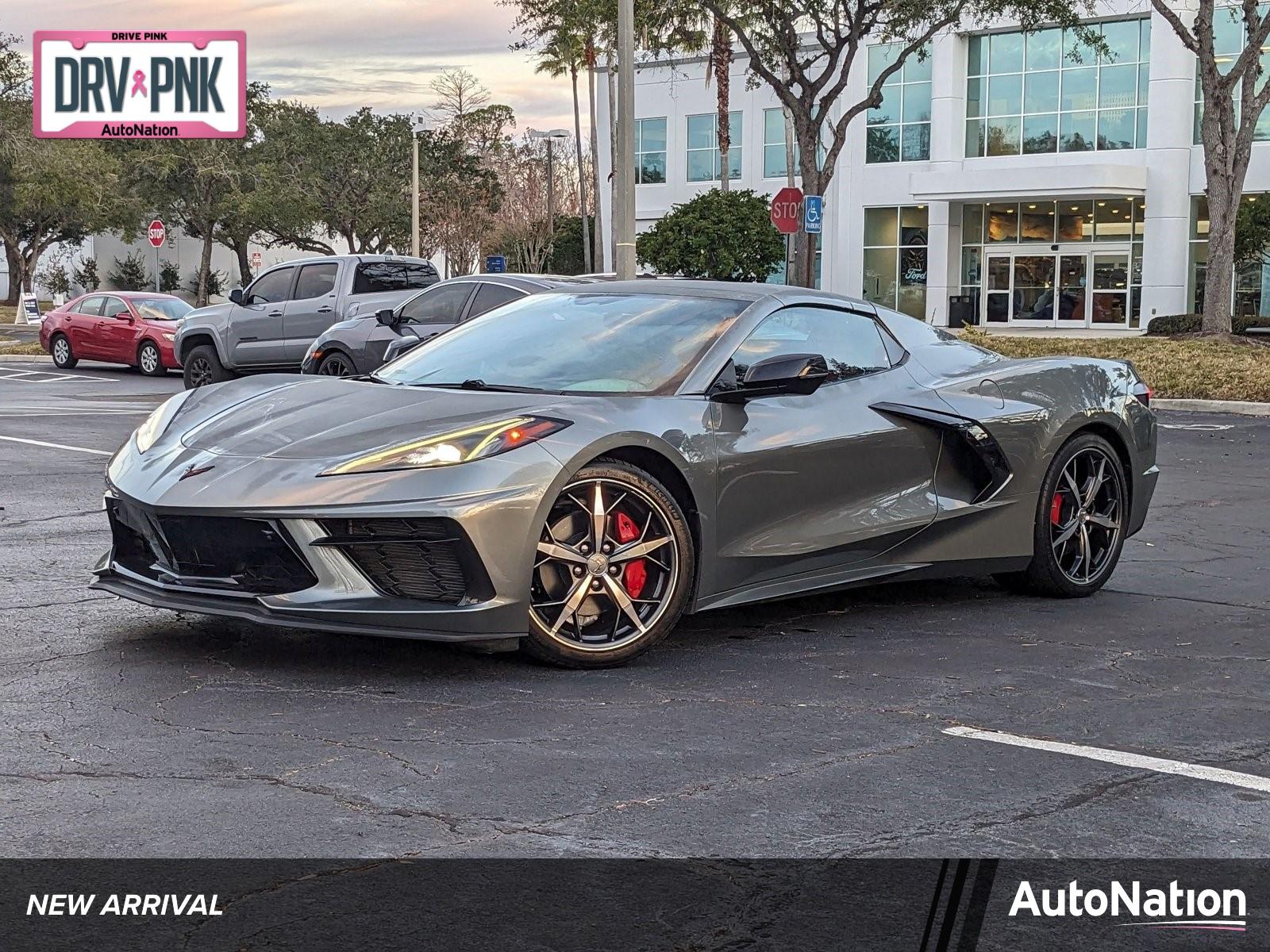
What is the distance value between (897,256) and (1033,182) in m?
6.05

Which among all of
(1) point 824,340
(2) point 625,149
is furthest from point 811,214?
(1) point 824,340

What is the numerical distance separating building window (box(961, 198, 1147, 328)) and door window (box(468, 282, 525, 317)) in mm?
32349

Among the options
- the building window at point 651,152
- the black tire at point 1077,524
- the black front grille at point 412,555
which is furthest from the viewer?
the building window at point 651,152

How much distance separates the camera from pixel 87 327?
91.7 feet

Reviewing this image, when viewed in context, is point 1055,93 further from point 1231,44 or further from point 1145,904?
point 1145,904

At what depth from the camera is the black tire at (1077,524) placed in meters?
7.31

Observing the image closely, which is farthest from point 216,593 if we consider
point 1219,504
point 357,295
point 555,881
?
point 357,295

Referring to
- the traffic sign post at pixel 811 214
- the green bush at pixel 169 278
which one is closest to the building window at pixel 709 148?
the traffic sign post at pixel 811 214

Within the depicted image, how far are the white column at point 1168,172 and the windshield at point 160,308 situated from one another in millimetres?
27463

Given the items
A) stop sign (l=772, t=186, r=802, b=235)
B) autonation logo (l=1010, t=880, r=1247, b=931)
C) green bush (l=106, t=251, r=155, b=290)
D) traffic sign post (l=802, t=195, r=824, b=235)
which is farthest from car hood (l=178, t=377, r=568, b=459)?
green bush (l=106, t=251, r=155, b=290)

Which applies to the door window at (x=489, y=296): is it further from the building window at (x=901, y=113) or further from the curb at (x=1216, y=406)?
the building window at (x=901, y=113)

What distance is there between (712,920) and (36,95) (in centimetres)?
4388

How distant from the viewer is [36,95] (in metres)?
43.0

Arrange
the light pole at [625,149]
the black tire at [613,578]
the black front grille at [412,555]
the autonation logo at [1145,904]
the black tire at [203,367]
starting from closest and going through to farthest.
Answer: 1. the autonation logo at [1145,904]
2. the black front grille at [412,555]
3. the black tire at [613,578]
4. the black tire at [203,367]
5. the light pole at [625,149]
